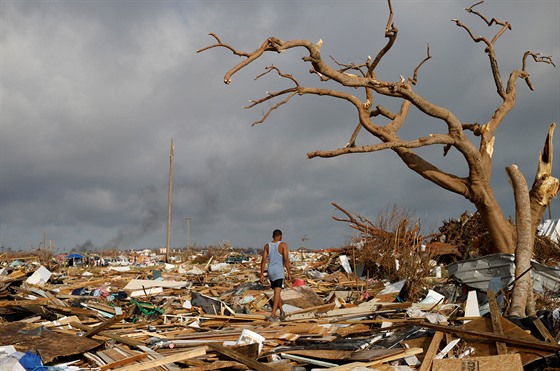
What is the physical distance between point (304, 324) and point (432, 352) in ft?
9.54

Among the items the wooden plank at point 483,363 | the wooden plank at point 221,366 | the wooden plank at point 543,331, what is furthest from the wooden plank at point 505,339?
the wooden plank at point 221,366

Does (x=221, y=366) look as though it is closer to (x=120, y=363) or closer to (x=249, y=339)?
(x=249, y=339)

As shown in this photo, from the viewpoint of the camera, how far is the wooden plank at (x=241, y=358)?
6805 millimetres

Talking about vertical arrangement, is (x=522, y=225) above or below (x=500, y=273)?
above

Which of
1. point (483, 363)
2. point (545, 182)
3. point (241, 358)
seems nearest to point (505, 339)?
point (483, 363)

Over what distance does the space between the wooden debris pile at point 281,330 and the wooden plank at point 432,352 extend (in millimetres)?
17

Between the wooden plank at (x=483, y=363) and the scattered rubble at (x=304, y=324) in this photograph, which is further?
the scattered rubble at (x=304, y=324)

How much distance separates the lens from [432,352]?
6.97 metres

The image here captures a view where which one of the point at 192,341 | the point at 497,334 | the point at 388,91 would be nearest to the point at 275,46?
the point at 388,91

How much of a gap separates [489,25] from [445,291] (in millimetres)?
6992

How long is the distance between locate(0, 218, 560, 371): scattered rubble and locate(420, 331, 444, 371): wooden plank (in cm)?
2

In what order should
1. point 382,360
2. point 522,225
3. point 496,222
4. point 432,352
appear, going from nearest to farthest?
point 382,360 → point 432,352 → point 522,225 → point 496,222

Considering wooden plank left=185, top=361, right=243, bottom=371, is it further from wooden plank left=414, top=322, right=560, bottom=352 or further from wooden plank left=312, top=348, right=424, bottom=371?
wooden plank left=414, top=322, right=560, bottom=352

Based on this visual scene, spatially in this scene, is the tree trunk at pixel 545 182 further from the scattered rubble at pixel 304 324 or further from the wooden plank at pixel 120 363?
the wooden plank at pixel 120 363
